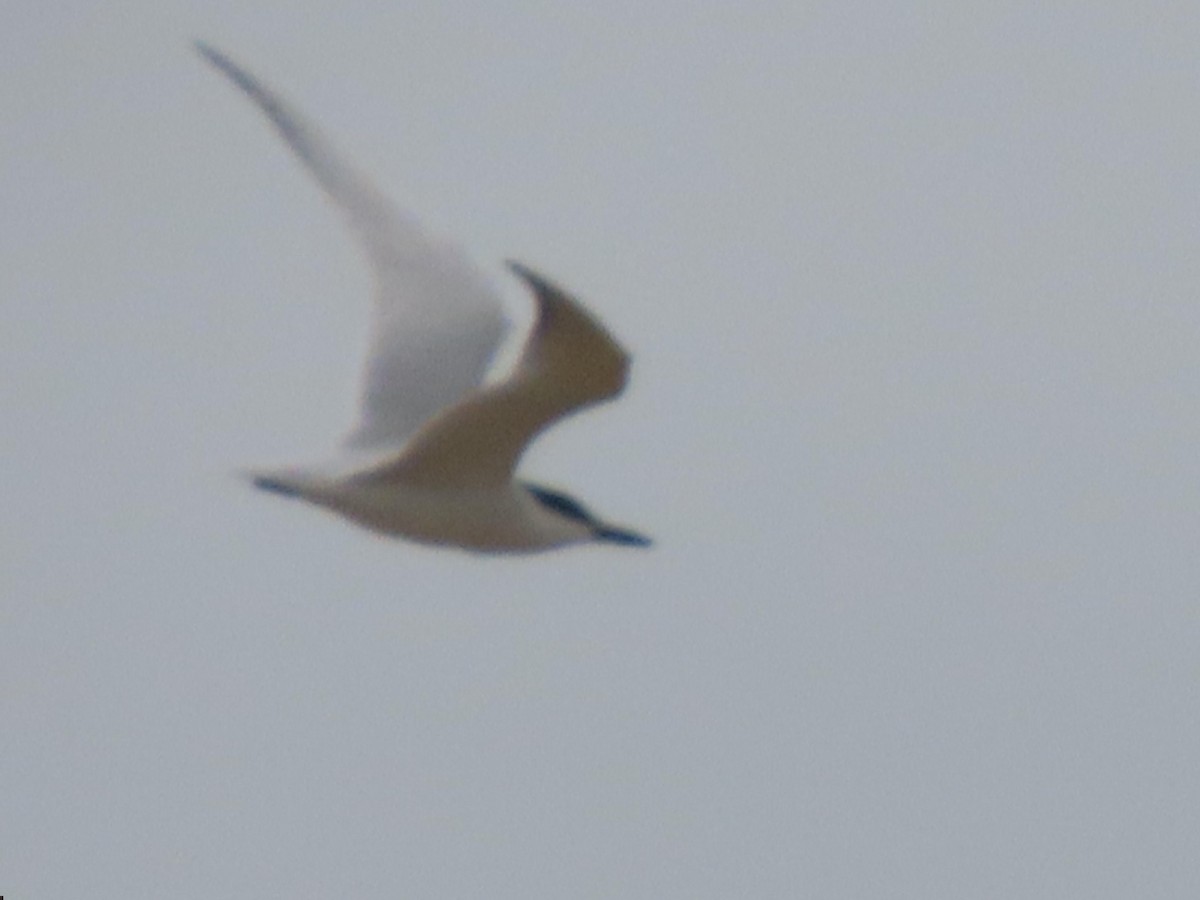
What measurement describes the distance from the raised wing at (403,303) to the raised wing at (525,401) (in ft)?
3.52

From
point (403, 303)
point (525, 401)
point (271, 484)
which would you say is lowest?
point (271, 484)

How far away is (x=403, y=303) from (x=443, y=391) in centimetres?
43

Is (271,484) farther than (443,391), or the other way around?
(443,391)

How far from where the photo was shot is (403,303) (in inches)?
423

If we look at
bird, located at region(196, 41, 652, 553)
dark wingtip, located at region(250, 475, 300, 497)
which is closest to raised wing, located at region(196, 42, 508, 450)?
bird, located at region(196, 41, 652, 553)

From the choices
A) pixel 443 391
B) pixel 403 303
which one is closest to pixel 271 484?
pixel 443 391

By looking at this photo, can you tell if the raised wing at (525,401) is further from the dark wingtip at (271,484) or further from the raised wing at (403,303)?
the raised wing at (403,303)

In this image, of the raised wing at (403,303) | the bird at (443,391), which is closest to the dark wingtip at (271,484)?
the bird at (443,391)

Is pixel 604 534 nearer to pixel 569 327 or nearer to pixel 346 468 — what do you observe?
pixel 346 468

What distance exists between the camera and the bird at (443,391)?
27.6 ft

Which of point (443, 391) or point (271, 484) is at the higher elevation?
point (443, 391)

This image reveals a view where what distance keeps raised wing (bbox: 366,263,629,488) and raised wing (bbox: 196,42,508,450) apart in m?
1.07

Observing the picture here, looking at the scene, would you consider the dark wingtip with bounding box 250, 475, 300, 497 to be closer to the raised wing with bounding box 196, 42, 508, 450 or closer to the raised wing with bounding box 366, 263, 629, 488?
the raised wing with bounding box 366, 263, 629, 488

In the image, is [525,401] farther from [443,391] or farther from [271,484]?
[443,391]
